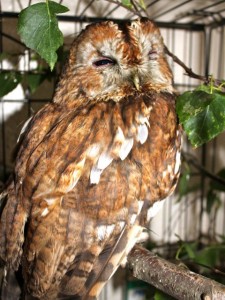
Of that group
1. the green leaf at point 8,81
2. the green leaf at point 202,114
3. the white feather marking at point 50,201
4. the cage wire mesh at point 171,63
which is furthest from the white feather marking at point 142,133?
the cage wire mesh at point 171,63

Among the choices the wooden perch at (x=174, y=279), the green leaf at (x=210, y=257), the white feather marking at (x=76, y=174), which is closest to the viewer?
the wooden perch at (x=174, y=279)

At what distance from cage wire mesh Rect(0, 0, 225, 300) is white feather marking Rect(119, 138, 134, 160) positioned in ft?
2.11

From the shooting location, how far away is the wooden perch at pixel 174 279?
586mm

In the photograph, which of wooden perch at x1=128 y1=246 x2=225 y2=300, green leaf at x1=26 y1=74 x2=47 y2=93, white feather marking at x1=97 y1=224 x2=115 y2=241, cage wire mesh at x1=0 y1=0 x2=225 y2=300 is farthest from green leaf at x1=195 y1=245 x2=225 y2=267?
green leaf at x1=26 y1=74 x2=47 y2=93

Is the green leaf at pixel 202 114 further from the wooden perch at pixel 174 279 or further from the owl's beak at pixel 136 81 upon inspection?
the wooden perch at pixel 174 279

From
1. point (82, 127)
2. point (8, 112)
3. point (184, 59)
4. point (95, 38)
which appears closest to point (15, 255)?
point (82, 127)

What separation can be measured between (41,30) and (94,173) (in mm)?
307

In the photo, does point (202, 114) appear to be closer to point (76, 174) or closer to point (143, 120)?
point (143, 120)

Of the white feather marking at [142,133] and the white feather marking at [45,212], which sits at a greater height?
the white feather marking at [142,133]

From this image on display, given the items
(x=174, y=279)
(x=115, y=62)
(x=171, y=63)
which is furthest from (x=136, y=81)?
(x=171, y=63)

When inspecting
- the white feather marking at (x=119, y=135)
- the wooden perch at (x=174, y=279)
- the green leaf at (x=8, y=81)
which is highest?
the green leaf at (x=8, y=81)

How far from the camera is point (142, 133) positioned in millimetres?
766

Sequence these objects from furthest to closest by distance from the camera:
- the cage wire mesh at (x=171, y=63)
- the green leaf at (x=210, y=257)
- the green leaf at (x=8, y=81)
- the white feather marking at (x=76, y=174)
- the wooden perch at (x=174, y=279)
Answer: the cage wire mesh at (x=171, y=63), the green leaf at (x=210, y=257), the green leaf at (x=8, y=81), the white feather marking at (x=76, y=174), the wooden perch at (x=174, y=279)

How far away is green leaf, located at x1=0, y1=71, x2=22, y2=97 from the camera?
106 centimetres
